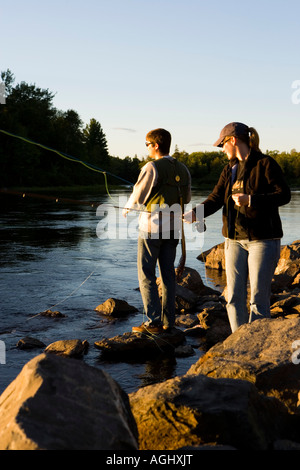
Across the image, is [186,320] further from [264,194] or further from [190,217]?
[264,194]

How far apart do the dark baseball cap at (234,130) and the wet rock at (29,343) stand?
3020 millimetres

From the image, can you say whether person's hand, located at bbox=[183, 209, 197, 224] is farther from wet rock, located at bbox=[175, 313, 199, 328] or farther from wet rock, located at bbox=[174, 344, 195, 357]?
wet rock, located at bbox=[175, 313, 199, 328]

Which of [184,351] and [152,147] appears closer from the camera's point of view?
[152,147]

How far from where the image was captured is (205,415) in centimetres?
313

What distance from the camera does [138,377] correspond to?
5.25 m

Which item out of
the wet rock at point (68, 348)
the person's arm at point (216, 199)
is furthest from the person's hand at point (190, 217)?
the wet rock at point (68, 348)

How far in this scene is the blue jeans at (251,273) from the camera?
4336 millimetres

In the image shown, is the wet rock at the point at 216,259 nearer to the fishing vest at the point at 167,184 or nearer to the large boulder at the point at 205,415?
the fishing vest at the point at 167,184

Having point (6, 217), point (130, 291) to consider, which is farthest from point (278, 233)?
point (6, 217)

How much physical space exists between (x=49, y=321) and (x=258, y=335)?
3.71 metres

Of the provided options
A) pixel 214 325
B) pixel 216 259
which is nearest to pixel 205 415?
pixel 214 325

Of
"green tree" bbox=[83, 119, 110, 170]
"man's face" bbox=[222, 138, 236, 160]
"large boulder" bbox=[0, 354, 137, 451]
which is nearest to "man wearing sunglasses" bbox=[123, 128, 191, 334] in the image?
"man's face" bbox=[222, 138, 236, 160]

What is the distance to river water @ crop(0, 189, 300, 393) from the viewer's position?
223 inches

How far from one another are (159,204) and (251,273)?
4.67ft
